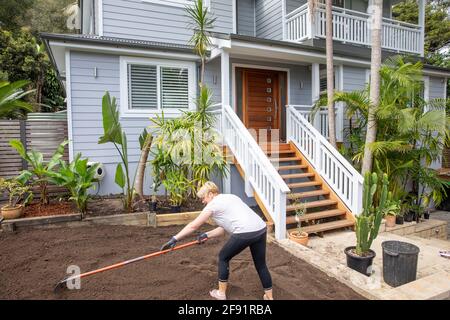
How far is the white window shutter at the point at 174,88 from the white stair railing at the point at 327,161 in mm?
2791

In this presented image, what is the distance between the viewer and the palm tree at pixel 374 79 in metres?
6.05

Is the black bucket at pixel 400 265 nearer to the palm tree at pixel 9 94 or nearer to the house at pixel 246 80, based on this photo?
the house at pixel 246 80

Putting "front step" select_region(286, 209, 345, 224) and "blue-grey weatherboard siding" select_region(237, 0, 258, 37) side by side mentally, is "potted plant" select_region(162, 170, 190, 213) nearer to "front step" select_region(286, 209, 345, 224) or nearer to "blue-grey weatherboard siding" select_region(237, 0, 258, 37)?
"front step" select_region(286, 209, 345, 224)

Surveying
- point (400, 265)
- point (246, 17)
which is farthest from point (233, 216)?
point (246, 17)

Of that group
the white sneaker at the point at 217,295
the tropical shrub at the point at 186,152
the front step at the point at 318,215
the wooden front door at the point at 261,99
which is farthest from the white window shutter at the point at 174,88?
the white sneaker at the point at 217,295

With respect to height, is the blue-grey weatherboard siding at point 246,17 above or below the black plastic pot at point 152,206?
above

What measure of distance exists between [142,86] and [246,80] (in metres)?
3.17

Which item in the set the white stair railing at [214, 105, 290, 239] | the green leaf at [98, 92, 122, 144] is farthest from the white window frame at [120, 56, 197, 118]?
the green leaf at [98, 92, 122, 144]

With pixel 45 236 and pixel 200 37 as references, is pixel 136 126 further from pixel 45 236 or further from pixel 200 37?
pixel 45 236

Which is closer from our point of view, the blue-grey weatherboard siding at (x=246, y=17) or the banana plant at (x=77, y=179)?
the banana plant at (x=77, y=179)

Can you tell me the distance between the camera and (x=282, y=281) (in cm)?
349
